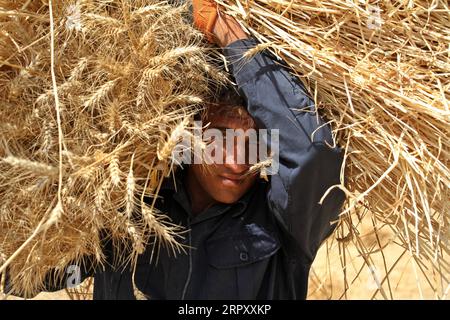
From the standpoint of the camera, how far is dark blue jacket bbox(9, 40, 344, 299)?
146 centimetres

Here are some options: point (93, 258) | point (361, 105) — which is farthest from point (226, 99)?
point (93, 258)

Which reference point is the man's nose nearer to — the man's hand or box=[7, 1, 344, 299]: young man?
box=[7, 1, 344, 299]: young man

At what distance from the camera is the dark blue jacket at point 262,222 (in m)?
1.46

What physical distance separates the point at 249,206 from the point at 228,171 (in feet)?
0.41

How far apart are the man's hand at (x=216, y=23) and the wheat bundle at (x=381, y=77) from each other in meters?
0.02

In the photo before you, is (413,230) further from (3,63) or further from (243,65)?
(3,63)

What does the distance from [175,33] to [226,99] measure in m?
0.20

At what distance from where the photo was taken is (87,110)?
1.41 meters

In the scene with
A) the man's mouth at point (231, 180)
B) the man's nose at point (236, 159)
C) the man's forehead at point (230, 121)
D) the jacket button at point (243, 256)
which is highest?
the man's forehead at point (230, 121)

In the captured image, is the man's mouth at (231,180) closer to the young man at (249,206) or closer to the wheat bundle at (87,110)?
the young man at (249,206)

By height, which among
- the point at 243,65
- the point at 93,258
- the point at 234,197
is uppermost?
the point at 243,65

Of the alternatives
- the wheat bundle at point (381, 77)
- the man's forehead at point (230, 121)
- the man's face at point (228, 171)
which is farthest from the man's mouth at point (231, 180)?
the wheat bundle at point (381, 77)

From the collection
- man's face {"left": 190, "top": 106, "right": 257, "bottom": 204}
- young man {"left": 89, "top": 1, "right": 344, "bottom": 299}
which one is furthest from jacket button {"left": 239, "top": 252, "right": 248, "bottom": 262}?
man's face {"left": 190, "top": 106, "right": 257, "bottom": 204}
